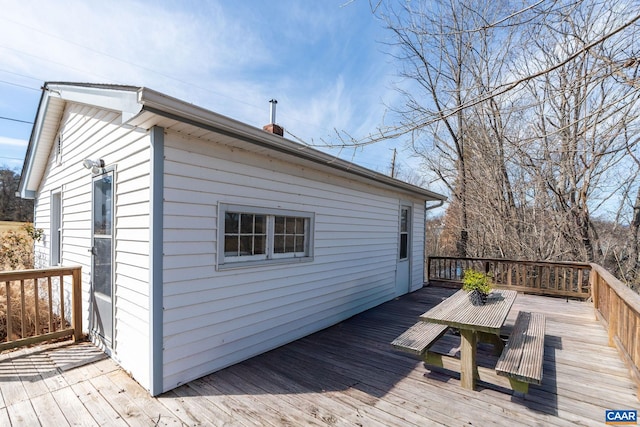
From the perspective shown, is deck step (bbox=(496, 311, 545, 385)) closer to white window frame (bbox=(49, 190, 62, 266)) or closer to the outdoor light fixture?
the outdoor light fixture

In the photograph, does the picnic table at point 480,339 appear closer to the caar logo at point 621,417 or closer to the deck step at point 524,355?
the deck step at point 524,355

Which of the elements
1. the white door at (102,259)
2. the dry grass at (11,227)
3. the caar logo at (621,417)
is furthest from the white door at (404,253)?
the dry grass at (11,227)

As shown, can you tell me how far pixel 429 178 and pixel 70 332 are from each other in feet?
39.6

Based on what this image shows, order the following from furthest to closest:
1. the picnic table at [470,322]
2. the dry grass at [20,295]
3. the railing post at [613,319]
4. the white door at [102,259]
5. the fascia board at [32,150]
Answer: the fascia board at [32,150], the dry grass at [20,295], the railing post at [613,319], the white door at [102,259], the picnic table at [470,322]

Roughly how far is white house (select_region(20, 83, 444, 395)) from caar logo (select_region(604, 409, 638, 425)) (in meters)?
3.14

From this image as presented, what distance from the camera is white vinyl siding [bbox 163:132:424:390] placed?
2820mm

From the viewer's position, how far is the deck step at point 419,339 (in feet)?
9.10

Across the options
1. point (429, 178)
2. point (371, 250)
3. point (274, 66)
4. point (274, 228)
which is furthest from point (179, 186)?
point (429, 178)

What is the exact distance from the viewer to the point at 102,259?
354 cm

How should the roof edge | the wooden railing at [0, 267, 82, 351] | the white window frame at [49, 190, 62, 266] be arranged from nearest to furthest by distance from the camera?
the roof edge < the wooden railing at [0, 267, 82, 351] < the white window frame at [49, 190, 62, 266]

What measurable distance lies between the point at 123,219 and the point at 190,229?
799 millimetres

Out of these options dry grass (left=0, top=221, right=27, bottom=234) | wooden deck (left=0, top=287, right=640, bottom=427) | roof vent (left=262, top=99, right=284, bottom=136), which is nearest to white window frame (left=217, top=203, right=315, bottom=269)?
wooden deck (left=0, top=287, right=640, bottom=427)

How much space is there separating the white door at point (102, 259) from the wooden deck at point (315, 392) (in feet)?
1.08

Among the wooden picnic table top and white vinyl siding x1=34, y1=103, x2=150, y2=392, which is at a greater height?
white vinyl siding x1=34, y1=103, x2=150, y2=392
